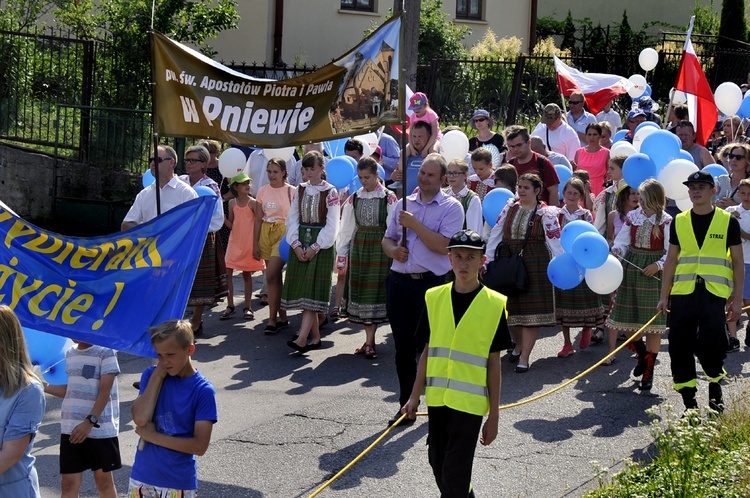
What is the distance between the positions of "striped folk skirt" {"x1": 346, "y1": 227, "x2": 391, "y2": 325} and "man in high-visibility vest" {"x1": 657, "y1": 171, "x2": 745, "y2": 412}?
2.86 meters

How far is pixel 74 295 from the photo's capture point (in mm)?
5984

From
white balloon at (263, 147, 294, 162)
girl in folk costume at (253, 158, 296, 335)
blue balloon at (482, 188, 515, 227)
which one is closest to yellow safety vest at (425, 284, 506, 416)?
blue balloon at (482, 188, 515, 227)

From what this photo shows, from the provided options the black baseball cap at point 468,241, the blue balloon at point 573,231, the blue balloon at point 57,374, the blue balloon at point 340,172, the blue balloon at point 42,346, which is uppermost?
the blue balloon at point 340,172

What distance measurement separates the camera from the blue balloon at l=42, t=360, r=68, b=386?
593cm

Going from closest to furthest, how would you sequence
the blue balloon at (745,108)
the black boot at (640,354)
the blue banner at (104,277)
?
the blue banner at (104,277), the black boot at (640,354), the blue balloon at (745,108)

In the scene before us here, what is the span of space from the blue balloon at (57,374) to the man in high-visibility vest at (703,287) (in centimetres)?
411

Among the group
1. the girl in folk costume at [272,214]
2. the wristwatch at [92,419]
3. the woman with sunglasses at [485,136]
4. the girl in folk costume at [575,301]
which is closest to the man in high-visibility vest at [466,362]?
the wristwatch at [92,419]

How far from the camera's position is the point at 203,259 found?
33.8ft

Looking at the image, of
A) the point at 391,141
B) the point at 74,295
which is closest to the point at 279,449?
the point at 74,295

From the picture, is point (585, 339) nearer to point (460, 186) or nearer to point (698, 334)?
point (460, 186)

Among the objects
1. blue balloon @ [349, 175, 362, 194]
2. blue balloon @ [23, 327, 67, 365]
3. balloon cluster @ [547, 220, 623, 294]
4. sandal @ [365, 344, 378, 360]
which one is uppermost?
blue balloon @ [349, 175, 362, 194]

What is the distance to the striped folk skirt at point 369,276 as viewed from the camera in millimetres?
9500

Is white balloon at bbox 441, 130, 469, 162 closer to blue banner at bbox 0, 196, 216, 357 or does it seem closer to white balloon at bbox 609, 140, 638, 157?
white balloon at bbox 609, 140, 638, 157

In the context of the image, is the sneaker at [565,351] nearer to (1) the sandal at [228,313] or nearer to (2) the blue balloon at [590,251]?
(2) the blue balloon at [590,251]
